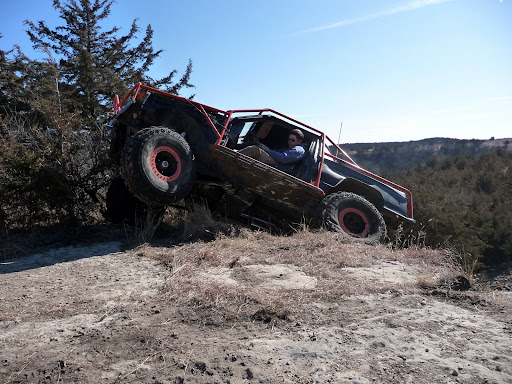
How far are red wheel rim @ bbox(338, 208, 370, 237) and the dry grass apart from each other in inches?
28.3

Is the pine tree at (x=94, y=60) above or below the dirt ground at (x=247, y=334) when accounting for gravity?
above

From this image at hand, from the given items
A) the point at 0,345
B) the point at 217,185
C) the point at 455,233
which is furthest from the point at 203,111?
the point at 455,233

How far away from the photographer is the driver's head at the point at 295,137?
6816 mm

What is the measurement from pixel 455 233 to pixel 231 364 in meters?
11.7

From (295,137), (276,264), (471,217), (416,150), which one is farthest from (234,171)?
(416,150)

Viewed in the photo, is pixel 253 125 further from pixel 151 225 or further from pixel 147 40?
pixel 147 40

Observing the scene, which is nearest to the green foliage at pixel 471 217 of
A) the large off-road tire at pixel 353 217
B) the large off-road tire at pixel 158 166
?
the large off-road tire at pixel 353 217

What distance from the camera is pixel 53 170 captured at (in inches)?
242

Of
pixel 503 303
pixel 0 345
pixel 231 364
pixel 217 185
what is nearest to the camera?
pixel 231 364

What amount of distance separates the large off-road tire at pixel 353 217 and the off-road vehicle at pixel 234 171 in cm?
2

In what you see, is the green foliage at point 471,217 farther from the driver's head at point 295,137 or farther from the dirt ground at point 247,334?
the dirt ground at point 247,334

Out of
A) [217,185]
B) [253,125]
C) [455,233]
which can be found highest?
[253,125]

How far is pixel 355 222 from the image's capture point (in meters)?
6.95

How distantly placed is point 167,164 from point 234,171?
36.7 inches
